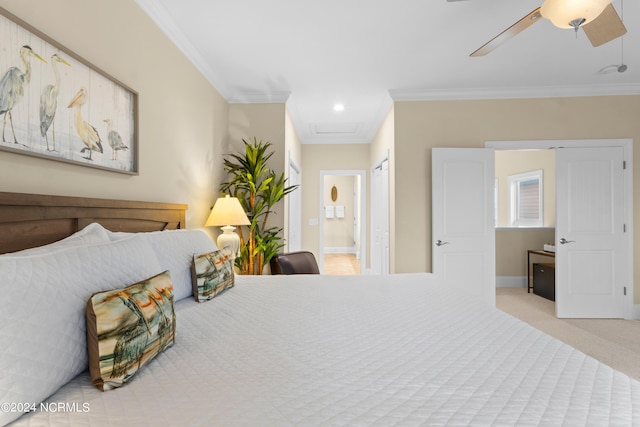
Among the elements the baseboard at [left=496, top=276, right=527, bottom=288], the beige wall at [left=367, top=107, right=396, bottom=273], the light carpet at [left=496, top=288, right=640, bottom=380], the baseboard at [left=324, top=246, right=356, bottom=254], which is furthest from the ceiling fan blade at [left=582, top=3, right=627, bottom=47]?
the baseboard at [left=324, top=246, right=356, bottom=254]

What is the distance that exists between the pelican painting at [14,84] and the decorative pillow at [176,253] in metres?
0.60

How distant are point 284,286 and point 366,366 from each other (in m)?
1.09

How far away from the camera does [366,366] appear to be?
3.00ft

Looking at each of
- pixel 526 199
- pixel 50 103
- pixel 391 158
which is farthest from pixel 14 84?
pixel 526 199

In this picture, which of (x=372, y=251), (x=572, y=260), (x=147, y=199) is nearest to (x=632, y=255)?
A: (x=572, y=260)

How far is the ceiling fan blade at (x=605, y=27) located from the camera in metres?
1.65

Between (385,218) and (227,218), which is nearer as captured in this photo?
(227,218)

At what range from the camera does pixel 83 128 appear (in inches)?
59.6

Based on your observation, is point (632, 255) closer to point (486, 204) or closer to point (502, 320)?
point (486, 204)

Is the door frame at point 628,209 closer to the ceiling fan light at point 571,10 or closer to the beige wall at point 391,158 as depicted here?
the beige wall at point 391,158

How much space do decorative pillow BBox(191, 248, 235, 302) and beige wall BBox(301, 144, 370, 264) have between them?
13.2 ft

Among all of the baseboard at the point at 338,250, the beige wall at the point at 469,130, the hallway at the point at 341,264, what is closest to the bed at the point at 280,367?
the beige wall at the point at 469,130

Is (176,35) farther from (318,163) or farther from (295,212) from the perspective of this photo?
(318,163)

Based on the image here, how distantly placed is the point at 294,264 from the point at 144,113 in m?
1.79
